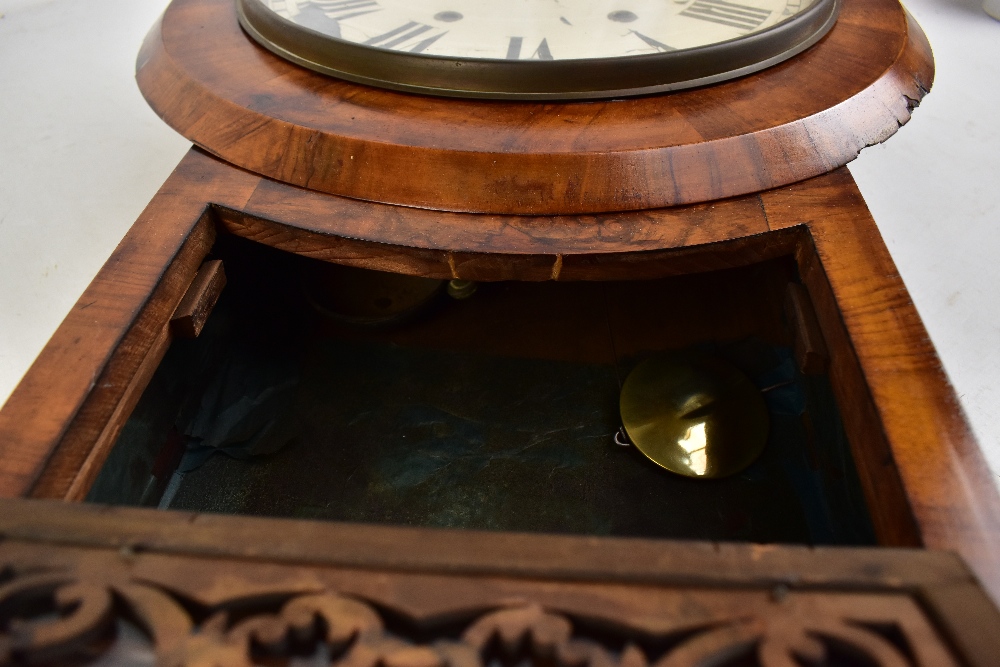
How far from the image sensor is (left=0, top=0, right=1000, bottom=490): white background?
102 cm

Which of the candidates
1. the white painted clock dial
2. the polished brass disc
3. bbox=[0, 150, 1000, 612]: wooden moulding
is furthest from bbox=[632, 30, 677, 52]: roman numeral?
the polished brass disc

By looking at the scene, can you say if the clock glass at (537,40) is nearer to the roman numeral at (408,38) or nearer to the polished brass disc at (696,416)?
the roman numeral at (408,38)

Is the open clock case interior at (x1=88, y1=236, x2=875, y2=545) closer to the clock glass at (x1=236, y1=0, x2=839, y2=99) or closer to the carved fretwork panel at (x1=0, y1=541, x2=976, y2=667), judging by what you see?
the clock glass at (x1=236, y1=0, x2=839, y2=99)

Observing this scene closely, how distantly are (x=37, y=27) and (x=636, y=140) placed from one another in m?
1.50

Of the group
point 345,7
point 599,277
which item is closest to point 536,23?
point 345,7

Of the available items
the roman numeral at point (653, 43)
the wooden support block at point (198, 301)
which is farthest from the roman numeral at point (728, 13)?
the wooden support block at point (198, 301)

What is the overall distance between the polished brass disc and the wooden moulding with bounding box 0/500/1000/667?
650 millimetres

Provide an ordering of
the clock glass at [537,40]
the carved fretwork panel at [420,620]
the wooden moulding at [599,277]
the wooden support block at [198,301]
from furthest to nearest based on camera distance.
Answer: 1. the clock glass at [537,40]
2. the wooden support block at [198,301]
3. the wooden moulding at [599,277]
4. the carved fretwork panel at [420,620]

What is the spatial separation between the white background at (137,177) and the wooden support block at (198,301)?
0.30 meters

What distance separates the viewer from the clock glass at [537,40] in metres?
0.92

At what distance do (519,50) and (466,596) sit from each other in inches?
28.9

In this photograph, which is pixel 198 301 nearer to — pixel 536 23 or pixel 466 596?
pixel 466 596

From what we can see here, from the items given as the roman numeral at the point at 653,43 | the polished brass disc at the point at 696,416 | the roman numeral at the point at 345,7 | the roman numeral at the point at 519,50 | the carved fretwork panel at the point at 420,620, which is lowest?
the carved fretwork panel at the point at 420,620

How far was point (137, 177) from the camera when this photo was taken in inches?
49.1
